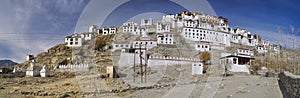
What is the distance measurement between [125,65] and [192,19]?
37773 millimetres

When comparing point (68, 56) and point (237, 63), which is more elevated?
point (68, 56)

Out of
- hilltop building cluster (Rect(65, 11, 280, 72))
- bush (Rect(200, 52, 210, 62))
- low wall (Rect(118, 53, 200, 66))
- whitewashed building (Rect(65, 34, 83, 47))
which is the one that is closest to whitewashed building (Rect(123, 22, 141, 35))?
hilltop building cluster (Rect(65, 11, 280, 72))

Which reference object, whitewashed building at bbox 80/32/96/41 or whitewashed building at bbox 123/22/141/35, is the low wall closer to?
whitewashed building at bbox 80/32/96/41

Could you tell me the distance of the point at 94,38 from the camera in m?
62.3

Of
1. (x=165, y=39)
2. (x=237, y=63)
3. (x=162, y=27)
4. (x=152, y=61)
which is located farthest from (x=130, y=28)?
(x=237, y=63)

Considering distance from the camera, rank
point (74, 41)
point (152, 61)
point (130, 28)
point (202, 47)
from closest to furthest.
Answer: point (152, 61), point (202, 47), point (74, 41), point (130, 28)

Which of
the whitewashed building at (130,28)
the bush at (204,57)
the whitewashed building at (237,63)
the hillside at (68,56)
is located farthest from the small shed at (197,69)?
the whitewashed building at (130,28)

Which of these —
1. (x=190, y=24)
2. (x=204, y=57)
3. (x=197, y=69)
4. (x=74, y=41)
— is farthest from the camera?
(x=190, y=24)

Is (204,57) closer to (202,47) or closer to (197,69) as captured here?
(202,47)

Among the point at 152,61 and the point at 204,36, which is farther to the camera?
the point at 204,36

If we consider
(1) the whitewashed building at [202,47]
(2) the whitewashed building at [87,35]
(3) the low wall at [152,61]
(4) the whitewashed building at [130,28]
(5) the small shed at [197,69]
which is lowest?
(5) the small shed at [197,69]

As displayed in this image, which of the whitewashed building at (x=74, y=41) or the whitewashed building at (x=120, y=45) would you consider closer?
the whitewashed building at (x=120, y=45)

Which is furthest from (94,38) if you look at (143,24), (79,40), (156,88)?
(156,88)

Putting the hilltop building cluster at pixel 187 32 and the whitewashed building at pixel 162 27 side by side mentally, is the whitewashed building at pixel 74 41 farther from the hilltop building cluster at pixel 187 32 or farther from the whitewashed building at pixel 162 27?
the whitewashed building at pixel 162 27
